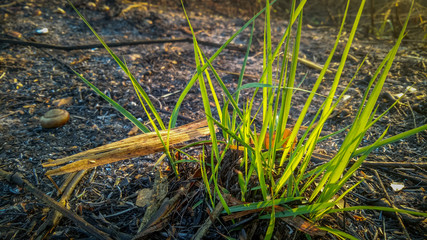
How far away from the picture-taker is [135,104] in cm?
170

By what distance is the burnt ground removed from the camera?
3.11 ft

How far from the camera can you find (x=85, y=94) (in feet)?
5.72

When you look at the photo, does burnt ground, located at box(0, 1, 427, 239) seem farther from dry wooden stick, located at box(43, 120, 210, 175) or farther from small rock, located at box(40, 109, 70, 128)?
dry wooden stick, located at box(43, 120, 210, 175)

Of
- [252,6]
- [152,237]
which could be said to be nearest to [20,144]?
[152,237]

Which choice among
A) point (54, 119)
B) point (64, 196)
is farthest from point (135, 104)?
point (64, 196)

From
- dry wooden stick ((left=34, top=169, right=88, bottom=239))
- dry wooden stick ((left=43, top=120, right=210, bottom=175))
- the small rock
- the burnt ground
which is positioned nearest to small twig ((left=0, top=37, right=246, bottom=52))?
the burnt ground

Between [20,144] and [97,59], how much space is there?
953 mm

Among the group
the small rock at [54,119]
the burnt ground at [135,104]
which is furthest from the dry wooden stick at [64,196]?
the small rock at [54,119]

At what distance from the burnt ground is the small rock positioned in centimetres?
4

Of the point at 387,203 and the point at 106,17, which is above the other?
the point at 106,17

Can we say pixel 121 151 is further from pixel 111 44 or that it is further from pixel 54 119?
pixel 111 44

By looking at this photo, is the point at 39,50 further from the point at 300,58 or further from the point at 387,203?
the point at 387,203

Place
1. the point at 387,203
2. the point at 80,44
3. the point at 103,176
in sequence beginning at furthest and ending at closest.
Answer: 1. the point at 80,44
2. the point at 103,176
3. the point at 387,203

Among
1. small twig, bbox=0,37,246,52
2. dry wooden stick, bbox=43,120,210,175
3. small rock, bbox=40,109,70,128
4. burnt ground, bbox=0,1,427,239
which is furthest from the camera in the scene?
small twig, bbox=0,37,246,52
